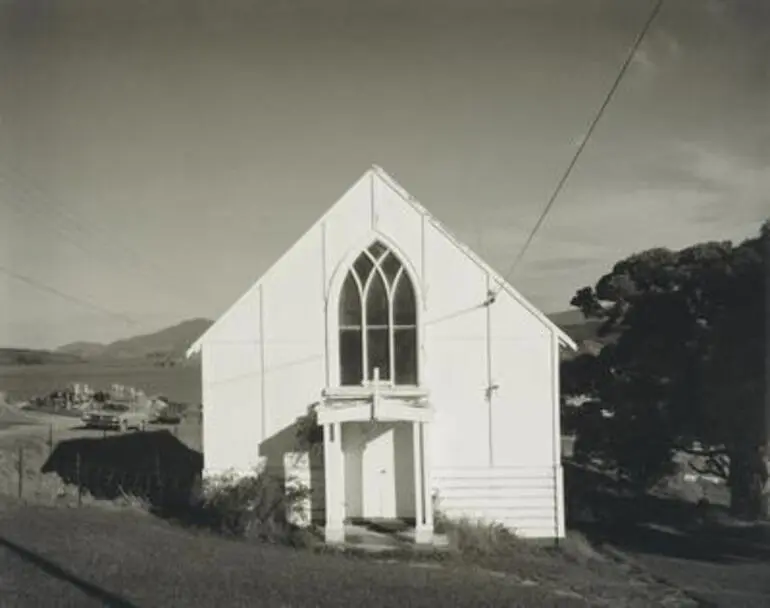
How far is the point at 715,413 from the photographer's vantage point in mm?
7203

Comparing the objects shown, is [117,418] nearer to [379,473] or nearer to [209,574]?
[379,473]

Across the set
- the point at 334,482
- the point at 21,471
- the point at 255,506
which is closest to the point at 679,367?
the point at 334,482

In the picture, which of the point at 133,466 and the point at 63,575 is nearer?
the point at 63,575

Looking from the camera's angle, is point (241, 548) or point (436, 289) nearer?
point (241, 548)

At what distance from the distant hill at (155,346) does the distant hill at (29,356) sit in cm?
13

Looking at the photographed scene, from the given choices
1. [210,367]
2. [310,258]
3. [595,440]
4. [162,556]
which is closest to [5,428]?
[210,367]

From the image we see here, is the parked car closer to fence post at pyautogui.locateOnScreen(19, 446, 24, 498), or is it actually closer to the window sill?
fence post at pyautogui.locateOnScreen(19, 446, 24, 498)

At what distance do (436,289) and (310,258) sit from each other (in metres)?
1.17

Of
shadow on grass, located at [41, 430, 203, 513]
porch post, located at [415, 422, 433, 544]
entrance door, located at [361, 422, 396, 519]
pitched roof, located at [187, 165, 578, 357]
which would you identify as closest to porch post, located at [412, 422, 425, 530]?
porch post, located at [415, 422, 433, 544]

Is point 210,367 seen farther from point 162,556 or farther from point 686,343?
point 686,343

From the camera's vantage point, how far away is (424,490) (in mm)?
7488

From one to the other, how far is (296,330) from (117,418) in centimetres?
192

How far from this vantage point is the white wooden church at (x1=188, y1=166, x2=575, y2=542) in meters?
7.75

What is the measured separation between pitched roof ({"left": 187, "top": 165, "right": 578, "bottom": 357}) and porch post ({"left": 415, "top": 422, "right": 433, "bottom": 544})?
1.37 metres
